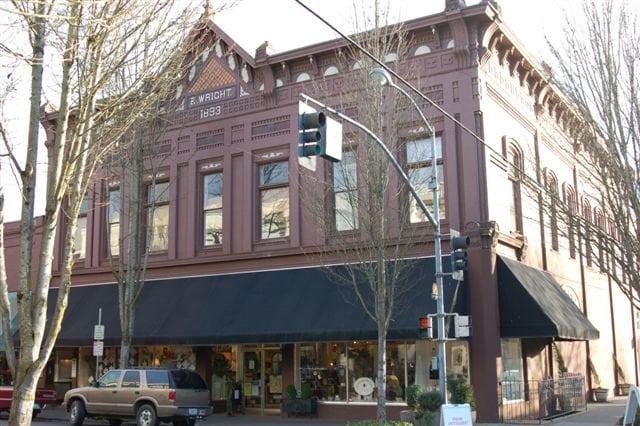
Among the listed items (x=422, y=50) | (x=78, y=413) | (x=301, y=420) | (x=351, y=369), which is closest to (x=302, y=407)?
(x=301, y=420)

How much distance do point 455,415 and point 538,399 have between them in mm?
9475

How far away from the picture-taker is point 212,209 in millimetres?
26266

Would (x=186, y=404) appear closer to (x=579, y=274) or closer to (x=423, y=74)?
(x=423, y=74)

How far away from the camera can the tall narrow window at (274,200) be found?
24625 mm

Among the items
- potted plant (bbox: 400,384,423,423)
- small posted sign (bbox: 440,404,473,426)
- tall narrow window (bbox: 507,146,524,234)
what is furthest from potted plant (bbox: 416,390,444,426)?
tall narrow window (bbox: 507,146,524,234)

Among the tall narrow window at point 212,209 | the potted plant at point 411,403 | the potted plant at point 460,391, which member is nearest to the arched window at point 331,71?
the tall narrow window at point 212,209

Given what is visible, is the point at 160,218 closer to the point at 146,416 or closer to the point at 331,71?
the point at 331,71

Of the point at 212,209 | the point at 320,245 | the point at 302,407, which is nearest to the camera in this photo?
the point at 302,407

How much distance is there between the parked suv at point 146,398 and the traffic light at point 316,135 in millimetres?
9659

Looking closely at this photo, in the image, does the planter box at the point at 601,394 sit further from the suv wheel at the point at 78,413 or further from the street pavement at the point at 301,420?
the suv wheel at the point at 78,413

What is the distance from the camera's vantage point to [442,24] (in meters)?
22.3

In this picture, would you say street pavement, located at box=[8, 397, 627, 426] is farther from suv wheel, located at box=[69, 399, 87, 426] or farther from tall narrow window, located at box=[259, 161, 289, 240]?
tall narrow window, located at box=[259, 161, 289, 240]

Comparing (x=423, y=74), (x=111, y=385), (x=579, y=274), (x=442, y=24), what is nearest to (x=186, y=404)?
(x=111, y=385)

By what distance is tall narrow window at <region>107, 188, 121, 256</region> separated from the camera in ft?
92.2
